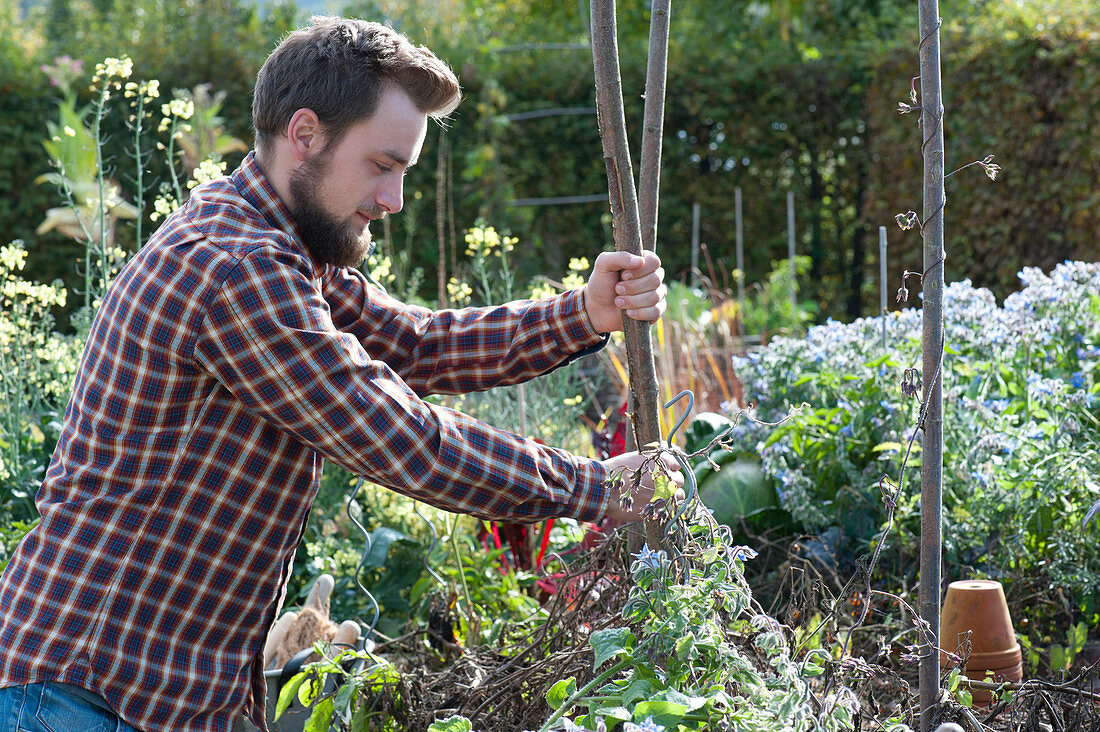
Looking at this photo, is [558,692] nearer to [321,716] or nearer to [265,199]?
[321,716]

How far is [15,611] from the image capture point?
150cm

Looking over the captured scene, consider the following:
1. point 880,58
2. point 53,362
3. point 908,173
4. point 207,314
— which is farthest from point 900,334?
point 880,58

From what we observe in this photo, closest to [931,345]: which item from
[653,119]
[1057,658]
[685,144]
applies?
[653,119]

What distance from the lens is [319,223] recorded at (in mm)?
1586

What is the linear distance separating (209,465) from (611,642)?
0.71 meters

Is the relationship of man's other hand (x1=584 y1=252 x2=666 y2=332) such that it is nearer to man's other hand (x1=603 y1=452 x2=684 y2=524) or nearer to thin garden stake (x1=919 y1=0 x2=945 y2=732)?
man's other hand (x1=603 y1=452 x2=684 y2=524)

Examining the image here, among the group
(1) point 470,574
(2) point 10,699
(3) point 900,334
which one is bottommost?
(1) point 470,574

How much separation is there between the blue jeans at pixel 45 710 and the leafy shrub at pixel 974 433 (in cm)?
158

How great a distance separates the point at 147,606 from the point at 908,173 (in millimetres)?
6052

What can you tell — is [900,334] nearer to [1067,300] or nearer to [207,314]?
[1067,300]

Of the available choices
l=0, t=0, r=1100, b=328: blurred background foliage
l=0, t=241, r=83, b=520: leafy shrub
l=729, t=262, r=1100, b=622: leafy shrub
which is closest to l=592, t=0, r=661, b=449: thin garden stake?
l=729, t=262, r=1100, b=622: leafy shrub

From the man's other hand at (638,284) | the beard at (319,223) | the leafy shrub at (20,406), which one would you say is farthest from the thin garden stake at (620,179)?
the leafy shrub at (20,406)

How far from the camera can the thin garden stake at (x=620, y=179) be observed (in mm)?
1394

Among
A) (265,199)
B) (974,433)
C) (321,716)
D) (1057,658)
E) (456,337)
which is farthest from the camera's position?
(974,433)
